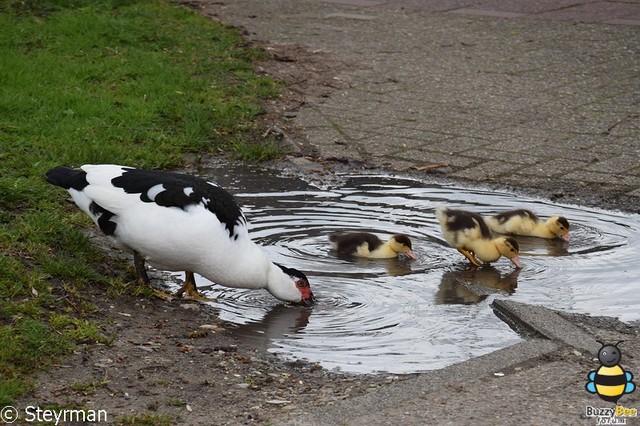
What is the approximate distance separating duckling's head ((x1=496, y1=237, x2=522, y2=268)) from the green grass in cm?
218

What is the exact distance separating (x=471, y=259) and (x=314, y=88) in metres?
3.59

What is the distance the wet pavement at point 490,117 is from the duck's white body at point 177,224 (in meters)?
1.27

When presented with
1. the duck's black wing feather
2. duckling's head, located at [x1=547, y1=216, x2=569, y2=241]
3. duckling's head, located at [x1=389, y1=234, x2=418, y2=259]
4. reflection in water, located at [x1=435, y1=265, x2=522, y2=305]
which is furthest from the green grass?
duckling's head, located at [x1=547, y1=216, x2=569, y2=241]

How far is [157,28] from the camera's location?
11.0 meters

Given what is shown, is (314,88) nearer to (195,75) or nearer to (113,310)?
(195,75)

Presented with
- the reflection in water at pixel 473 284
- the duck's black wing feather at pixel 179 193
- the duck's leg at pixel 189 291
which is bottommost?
the reflection in water at pixel 473 284

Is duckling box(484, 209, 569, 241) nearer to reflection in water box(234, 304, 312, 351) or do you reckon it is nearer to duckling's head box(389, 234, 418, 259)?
duckling's head box(389, 234, 418, 259)

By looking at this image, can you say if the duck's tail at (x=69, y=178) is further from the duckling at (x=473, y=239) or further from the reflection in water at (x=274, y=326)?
the duckling at (x=473, y=239)

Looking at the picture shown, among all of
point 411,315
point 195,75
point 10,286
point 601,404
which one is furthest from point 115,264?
point 195,75

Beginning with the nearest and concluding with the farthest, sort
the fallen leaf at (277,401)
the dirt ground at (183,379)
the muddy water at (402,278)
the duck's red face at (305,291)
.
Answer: the dirt ground at (183,379)
the fallen leaf at (277,401)
the muddy water at (402,278)
the duck's red face at (305,291)

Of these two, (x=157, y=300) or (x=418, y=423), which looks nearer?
(x=418, y=423)

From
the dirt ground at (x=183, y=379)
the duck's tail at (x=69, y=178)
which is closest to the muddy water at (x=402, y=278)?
the dirt ground at (x=183, y=379)

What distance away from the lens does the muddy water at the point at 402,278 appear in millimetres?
5141

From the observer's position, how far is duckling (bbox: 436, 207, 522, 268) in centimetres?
636
